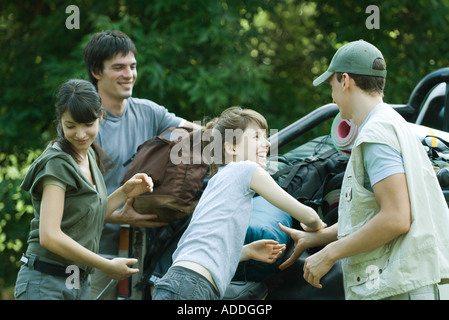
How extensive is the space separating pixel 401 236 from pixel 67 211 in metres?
1.42

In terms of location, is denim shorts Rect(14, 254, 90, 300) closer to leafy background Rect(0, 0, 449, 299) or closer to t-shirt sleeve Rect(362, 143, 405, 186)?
t-shirt sleeve Rect(362, 143, 405, 186)

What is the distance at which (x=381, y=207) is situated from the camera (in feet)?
7.21

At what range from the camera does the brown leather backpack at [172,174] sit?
126 inches

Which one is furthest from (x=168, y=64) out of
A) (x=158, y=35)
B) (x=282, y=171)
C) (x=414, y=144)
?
(x=414, y=144)

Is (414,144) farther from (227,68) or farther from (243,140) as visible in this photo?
(227,68)

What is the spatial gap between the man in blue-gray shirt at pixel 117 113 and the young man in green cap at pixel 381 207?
153 centimetres

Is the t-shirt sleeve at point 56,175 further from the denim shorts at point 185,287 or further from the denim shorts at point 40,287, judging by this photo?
the denim shorts at point 185,287

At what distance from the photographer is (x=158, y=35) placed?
609 cm

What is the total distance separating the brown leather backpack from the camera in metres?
3.20

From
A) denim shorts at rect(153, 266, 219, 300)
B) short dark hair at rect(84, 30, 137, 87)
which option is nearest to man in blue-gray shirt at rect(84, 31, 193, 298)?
short dark hair at rect(84, 30, 137, 87)

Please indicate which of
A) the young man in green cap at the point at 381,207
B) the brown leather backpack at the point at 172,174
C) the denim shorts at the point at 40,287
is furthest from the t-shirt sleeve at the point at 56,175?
the young man in green cap at the point at 381,207

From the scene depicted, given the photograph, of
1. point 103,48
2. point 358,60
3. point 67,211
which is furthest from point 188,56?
point 358,60

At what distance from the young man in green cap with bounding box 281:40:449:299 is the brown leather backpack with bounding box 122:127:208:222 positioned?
98 cm

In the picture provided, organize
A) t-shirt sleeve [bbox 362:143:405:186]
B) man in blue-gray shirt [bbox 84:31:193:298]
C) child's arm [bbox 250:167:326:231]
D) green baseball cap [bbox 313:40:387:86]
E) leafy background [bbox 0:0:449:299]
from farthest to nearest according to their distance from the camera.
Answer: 1. leafy background [bbox 0:0:449:299]
2. man in blue-gray shirt [bbox 84:31:193:298]
3. child's arm [bbox 250:167:326:231]
4. green baseball cap [bbox 313:40:387:86]
5. t-shirt sleeve [bbox 362:143:405:186]
